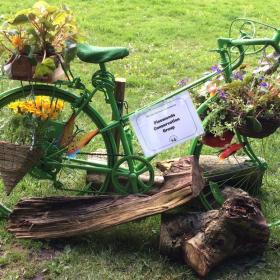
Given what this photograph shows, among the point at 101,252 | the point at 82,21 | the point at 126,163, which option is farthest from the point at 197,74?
the point at 101,252

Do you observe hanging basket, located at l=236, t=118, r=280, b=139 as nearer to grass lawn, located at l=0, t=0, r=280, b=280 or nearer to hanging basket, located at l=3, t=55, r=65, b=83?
grass lawn, located at l=0, t=0, r=280, b=280

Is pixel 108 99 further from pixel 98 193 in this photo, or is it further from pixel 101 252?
pixel 101 252

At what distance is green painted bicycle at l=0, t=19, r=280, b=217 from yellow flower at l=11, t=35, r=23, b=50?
1.18 feet

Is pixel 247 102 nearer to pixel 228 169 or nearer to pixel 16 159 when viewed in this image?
pixel 228 169

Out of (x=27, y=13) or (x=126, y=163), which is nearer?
(x=27, y=13)

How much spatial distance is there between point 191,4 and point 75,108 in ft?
24.8

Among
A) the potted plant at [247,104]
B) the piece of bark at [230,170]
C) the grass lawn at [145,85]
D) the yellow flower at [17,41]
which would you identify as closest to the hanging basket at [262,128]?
the potted plant at [247,104]

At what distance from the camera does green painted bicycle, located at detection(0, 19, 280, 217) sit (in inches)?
154

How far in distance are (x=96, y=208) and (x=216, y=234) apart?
2.92 feet

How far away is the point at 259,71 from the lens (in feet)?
12.6

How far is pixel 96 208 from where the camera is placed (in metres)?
4.05

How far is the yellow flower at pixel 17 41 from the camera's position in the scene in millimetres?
3732

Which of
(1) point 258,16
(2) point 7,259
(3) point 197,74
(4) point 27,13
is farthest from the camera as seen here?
(1) point 258,16

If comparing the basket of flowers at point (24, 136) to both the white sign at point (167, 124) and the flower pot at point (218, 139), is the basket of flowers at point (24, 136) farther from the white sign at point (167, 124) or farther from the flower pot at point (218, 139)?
the flower pot at point (218, 139)
